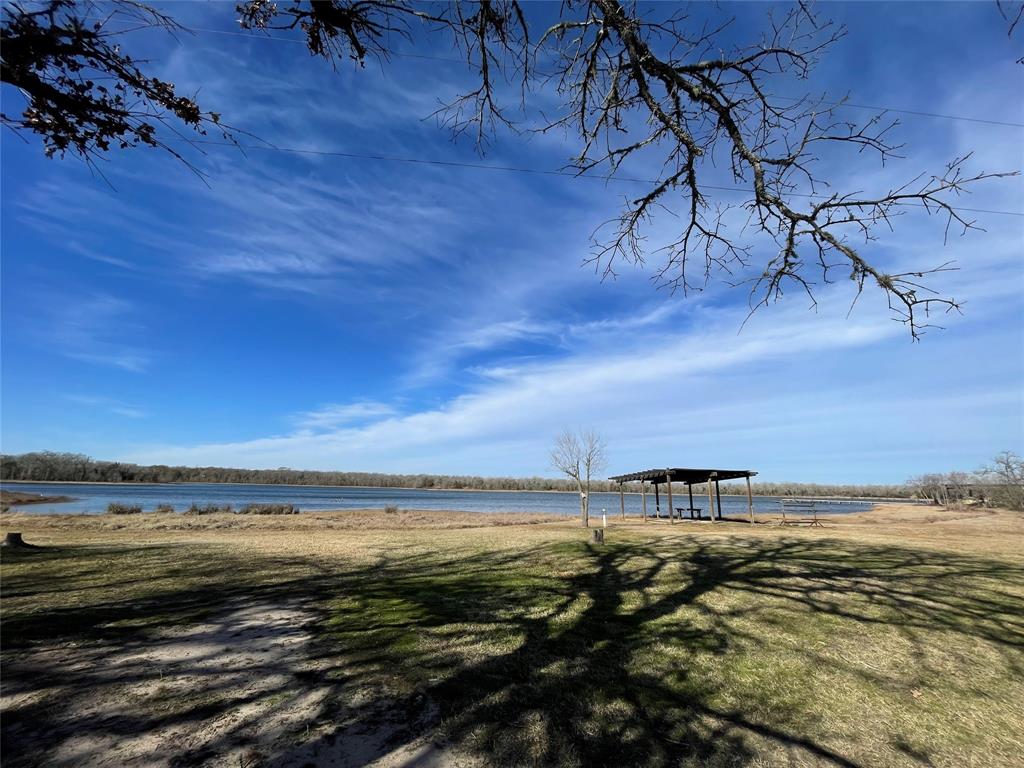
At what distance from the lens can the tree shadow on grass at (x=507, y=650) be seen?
326cm

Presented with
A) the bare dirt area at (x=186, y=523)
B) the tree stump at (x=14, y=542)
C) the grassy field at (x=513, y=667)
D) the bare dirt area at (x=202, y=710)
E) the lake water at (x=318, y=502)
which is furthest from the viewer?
the lake water at (x=318, y=502)

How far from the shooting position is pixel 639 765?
9.92ft

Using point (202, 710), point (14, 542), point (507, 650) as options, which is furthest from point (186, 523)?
point (507, 650)

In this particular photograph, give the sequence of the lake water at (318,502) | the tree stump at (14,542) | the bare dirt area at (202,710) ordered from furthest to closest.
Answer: the lake water at (318,502) → the tree stump at (14,542) → the bare dirt area at (202,710)

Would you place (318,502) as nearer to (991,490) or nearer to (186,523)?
(186,523)

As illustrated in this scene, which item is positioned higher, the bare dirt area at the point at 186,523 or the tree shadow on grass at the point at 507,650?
the tree shadow on grass at the point at 507,650

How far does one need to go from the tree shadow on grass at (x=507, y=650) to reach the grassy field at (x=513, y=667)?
3 cm

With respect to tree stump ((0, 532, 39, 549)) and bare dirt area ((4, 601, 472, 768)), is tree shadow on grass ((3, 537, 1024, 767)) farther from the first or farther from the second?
tree stump ((0, 532, 39, 549))

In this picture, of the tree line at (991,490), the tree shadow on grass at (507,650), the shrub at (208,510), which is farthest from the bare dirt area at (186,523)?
the tree line at (991,490)

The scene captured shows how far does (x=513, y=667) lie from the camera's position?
4500mm

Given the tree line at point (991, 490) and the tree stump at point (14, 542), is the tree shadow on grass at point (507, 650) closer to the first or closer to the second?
the tree stump at point (14, 542)

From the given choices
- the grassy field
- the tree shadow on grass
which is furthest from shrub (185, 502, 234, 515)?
the grassy field

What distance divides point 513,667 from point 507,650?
45 centimetres

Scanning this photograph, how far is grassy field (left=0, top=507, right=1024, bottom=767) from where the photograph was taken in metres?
3.21
